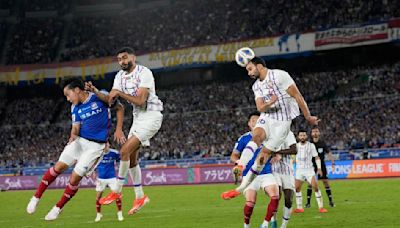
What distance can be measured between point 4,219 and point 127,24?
44711 mm

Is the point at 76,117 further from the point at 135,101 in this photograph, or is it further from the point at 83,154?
the point at 135,101

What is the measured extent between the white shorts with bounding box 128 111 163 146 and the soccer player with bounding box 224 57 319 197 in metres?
2.27

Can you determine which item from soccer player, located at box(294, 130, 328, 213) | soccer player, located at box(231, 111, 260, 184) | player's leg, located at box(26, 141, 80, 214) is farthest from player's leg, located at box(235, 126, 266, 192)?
soccer player, located at box(294, 130, 328, 213)

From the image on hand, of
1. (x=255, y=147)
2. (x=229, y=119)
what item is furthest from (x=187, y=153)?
(x=255, y=147)

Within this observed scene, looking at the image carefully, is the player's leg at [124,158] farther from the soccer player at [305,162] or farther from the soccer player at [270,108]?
the soccer player at [305,162]

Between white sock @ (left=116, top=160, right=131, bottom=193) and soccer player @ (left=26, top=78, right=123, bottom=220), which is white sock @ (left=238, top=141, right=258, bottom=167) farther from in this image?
soccer player @ (left=26, top=78, right=123, bottom=220)

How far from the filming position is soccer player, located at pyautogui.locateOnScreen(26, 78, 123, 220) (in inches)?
630

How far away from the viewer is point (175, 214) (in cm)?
2202

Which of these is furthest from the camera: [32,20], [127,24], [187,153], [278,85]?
[32,20]

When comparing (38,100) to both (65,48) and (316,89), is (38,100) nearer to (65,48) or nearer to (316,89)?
(65,48)

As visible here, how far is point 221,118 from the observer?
2115 inches

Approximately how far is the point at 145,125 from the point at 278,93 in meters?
2.98

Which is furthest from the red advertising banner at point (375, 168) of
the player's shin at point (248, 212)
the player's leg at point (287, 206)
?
the player's shin at point (248, 212)

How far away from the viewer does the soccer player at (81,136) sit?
16.0 meters
